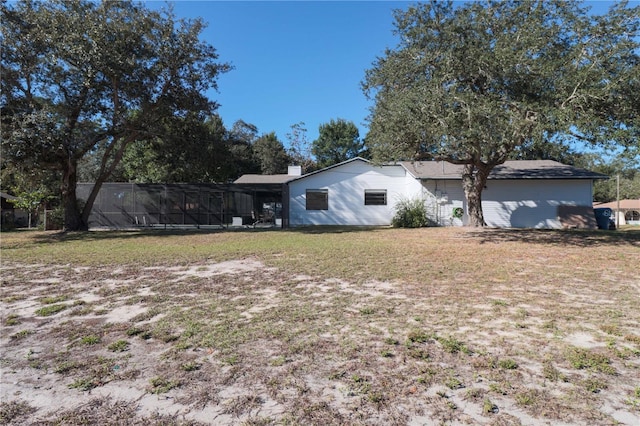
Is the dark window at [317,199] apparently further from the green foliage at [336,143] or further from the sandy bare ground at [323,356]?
the green foliage at [336,143]

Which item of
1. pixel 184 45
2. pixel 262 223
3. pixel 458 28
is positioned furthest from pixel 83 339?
pixel 262 223

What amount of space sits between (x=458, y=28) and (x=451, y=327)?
10.6 m

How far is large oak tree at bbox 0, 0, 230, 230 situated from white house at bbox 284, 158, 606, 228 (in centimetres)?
746

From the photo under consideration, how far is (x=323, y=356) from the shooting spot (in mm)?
3010

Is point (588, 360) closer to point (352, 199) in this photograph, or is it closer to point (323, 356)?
point (323, 356)

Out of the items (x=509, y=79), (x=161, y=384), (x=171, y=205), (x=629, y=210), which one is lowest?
(x=161, y=384)

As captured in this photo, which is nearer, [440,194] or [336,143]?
[440,194]

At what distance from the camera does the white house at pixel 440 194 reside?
18.2 meters

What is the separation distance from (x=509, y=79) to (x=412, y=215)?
8.41 meters

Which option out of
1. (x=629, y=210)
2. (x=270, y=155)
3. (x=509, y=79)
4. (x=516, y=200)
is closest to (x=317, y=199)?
(x=516, y=200)

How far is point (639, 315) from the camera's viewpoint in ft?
13.0

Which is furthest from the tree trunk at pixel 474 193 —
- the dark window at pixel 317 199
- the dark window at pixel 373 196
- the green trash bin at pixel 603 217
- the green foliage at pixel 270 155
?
the green foliage at pixel 270 155

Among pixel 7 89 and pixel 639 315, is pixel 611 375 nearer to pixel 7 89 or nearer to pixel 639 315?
pixel 639 315

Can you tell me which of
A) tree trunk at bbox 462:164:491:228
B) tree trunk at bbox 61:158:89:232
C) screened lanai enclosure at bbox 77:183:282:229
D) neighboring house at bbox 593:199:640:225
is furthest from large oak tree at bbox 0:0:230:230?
neighboring house at bbox 593:199:640:225
